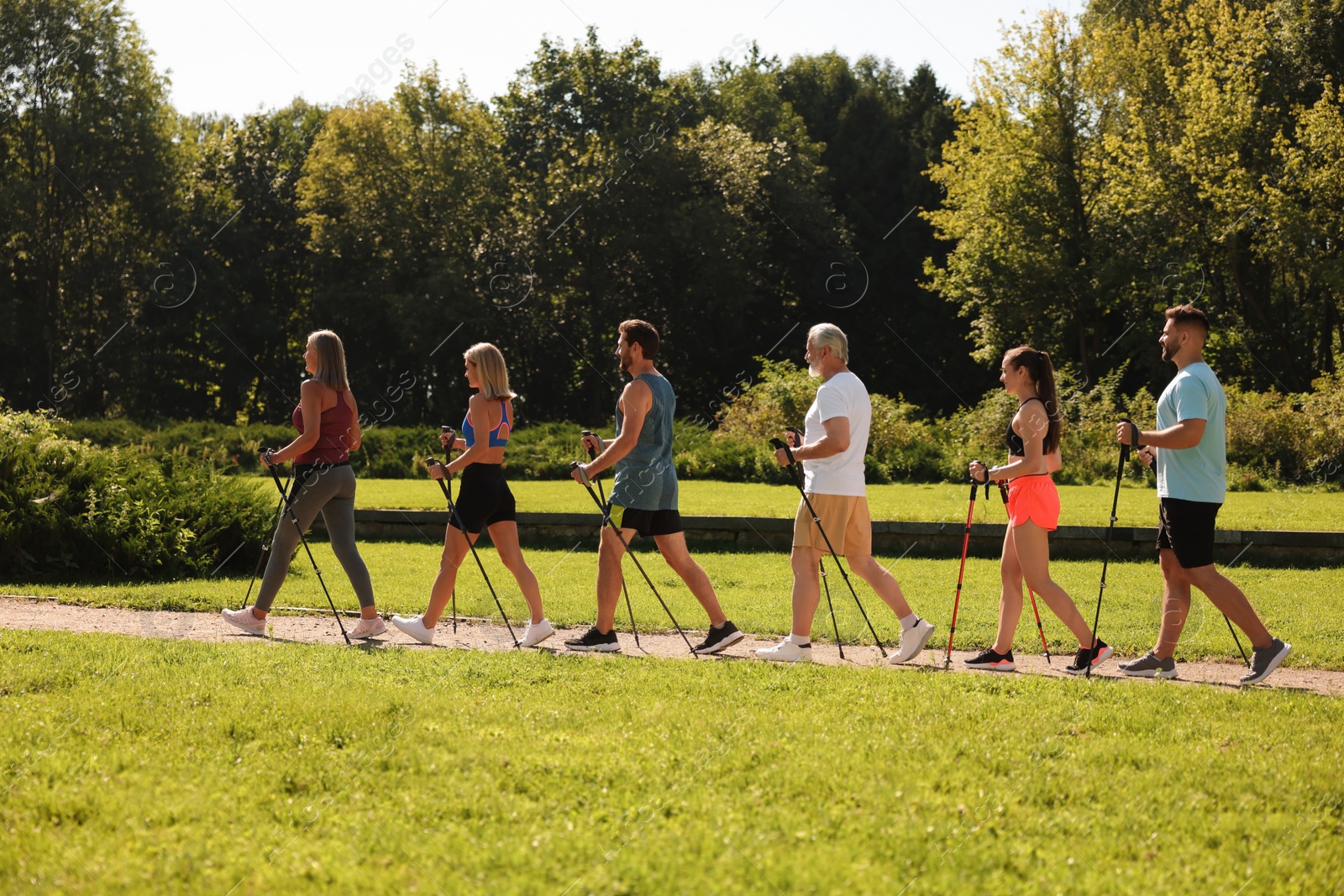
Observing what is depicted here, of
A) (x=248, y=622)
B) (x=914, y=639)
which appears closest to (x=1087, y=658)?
(x=914, y=639)

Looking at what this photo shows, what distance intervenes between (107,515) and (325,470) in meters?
4.28

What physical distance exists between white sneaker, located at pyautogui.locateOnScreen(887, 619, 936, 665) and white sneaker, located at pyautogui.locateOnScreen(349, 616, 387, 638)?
3415mm

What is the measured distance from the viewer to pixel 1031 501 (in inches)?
261

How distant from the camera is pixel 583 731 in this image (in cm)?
510

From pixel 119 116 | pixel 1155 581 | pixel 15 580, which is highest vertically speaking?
pixel 119 116

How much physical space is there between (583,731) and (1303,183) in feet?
93.0

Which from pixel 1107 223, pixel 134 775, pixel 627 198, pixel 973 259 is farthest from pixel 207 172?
pixel 134 775

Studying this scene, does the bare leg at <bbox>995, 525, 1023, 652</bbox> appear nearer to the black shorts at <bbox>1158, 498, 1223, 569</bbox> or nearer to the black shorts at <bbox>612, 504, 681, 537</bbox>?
the black shorts at <bbox>1158, 498, 1223, 569</bbox>

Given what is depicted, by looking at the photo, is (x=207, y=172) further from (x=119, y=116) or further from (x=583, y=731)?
(x=583, y=731)

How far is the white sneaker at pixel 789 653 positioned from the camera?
688cm

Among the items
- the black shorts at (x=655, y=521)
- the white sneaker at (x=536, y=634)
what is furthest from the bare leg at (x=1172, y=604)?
the white sneaker at (x=536, y=634)

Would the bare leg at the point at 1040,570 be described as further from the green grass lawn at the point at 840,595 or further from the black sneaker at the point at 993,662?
the green grass lawn at the point at 840,595

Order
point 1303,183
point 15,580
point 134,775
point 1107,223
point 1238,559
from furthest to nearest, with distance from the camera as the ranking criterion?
point 1107,223, point 1303,183, point 1238,559, point 15,580, point 134,775

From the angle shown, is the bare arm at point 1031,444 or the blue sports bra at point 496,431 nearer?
the bare arm at point 1031,444
